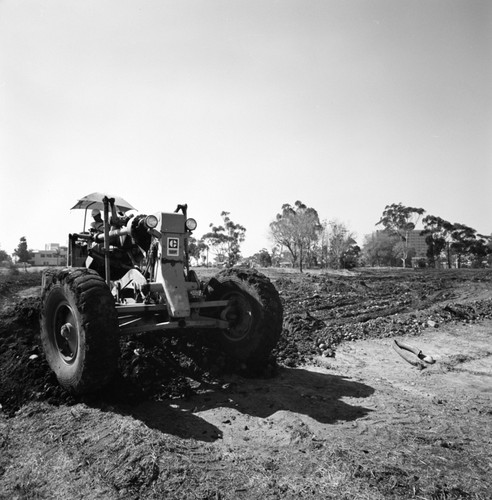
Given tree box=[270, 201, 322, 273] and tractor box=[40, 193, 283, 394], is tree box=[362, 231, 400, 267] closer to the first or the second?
tree box=[270, 201, 322, 273]

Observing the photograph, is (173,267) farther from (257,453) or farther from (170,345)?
(257,453)

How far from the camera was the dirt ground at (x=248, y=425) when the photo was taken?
315 cm

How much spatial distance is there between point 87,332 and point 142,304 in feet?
3.22

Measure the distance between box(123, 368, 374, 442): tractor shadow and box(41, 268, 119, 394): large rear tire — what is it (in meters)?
0.59

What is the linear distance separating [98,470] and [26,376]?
2722 millimetres

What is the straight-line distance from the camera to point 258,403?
490 cm

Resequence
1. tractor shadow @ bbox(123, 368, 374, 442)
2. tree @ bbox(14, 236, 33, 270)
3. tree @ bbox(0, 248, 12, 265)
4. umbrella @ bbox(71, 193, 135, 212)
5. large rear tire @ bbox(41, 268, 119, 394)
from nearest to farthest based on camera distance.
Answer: tractor shadow @ bbox(123, 368, 374, 442) < large rear tire @ bbox(41, 268, 119, 394) < umbrella @ bbox(71, 193, 135, 212) < tree @ bbox(0, 248, 12, 265) < tree @ bbox(14, 236, 33, 270)

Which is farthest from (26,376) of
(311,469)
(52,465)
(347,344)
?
(347,344)

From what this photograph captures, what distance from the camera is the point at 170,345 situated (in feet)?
21.3

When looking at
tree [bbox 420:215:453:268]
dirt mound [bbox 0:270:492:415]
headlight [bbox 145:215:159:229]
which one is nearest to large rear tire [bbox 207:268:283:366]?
dirt mound [bbox 0:270:492:415]

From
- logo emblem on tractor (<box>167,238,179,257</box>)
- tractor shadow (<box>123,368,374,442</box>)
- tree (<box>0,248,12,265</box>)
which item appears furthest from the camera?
tree (<box>0,248,12,265</box>)

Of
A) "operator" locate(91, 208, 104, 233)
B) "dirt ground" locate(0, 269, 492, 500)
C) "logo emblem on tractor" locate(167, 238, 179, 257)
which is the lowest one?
"dirt ground" locate(0, 269, 492, 500)

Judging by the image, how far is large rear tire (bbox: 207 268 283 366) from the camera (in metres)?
5.82

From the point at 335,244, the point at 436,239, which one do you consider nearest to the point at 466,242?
the point at 436,239
